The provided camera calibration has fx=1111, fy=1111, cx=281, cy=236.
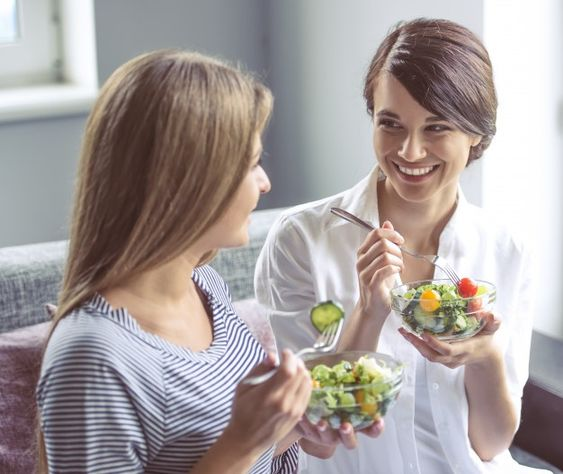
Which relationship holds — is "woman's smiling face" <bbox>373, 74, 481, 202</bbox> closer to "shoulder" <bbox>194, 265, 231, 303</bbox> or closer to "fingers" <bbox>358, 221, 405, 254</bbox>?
"fingers" <bbox>358, 221, 405, 254</bbox>

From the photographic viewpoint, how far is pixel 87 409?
119 centimetres

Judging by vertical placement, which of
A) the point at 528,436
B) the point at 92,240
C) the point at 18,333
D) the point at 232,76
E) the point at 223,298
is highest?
the point at 232,76

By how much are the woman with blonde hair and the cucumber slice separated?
13 cm

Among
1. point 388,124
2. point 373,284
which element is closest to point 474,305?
point 373,284

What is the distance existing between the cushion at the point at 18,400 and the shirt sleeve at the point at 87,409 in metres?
0.94

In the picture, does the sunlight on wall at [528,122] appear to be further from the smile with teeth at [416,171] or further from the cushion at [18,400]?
the cushion at [18,400]

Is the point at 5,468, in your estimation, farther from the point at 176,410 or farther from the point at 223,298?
the point at 176,410

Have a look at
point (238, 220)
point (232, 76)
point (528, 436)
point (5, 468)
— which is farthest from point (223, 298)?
point (528, 436)

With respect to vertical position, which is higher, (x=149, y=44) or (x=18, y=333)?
(x=149, y=44)

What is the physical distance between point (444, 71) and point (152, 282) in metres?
0.70

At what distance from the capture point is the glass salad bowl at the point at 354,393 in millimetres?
1276

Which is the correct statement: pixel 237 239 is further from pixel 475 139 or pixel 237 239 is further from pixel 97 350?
pixel 475 139

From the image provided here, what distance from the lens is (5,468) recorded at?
211 cm

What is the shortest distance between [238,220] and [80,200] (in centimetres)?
19
